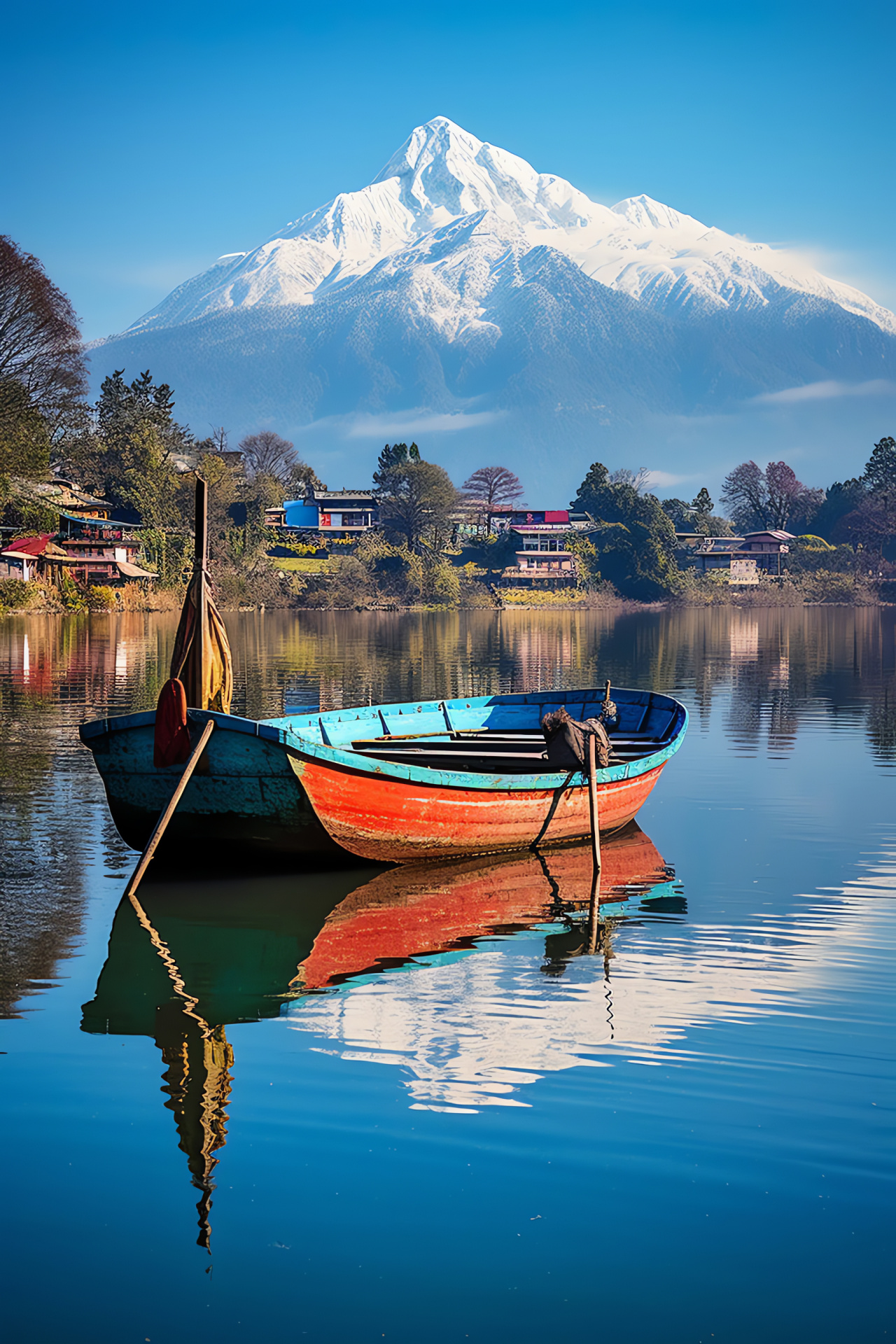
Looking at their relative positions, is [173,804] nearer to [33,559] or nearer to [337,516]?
[33,559]

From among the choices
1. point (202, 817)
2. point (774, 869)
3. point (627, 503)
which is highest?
point (627, 503)

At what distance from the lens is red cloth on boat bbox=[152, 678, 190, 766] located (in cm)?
1189

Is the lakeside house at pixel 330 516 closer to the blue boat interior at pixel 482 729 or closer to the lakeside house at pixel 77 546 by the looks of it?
the lakeside house at pixel 77 546

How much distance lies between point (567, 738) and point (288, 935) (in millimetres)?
4195

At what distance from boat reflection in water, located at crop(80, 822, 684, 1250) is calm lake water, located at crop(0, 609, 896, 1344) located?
45 millimetres

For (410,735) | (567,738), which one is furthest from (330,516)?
(567,738)

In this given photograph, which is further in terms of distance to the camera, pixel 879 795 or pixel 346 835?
pixel 879 795

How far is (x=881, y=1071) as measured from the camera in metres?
7.67

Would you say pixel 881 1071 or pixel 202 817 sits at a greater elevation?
pixel 202 817

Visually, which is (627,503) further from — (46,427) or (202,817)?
(202,817)

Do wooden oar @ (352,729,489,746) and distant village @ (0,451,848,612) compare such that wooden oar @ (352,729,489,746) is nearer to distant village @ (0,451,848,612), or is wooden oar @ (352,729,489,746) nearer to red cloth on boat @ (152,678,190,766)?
red cloth on boat @ (152,678,190,766)

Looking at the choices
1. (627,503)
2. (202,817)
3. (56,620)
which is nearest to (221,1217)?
(202,817)

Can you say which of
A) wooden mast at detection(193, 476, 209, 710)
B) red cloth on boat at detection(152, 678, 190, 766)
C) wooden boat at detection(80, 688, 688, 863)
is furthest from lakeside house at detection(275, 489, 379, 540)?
red cloth on boat at detection(152, 678, 190, 766)

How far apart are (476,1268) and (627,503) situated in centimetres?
12116
